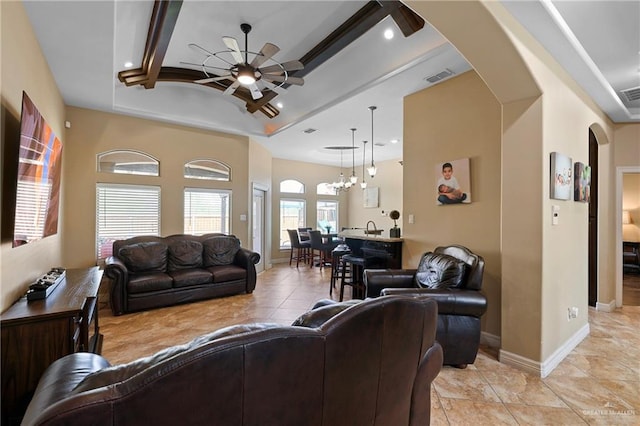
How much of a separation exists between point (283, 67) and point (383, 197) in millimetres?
6310

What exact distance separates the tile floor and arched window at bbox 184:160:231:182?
2494mm

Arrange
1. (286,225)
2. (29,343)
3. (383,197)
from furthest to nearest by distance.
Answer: (286,225)
(383,197)
(29,343)

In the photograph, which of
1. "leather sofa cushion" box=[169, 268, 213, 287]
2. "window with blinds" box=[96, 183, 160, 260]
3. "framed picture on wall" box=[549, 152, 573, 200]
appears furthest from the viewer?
"window with blinds" box=[96, 183, 160, 260]

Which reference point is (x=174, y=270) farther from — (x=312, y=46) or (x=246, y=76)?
(x=312, y=46)

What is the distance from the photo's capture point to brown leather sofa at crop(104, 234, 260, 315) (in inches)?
164

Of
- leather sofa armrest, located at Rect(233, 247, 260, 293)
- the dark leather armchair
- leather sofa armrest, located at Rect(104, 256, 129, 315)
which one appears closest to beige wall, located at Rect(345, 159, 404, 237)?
leather sofa armrest, located at Rect(233, 247, 260, 293)

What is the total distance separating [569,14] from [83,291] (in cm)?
455

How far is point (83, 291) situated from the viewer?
2461mm

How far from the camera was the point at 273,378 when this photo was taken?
92cm

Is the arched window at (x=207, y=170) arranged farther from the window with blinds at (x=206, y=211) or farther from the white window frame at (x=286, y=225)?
the white window frame at (x=286, y=225)

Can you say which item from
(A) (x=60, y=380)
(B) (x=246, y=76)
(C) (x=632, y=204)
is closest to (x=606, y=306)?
(C) (x=632, y=204)

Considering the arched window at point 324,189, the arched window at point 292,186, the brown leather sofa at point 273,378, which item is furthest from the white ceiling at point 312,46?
the arched window at point 324,189

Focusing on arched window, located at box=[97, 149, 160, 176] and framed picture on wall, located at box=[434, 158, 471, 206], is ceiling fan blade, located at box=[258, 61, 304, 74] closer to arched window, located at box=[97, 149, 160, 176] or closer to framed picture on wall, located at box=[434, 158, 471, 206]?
framed picture on wall, located at box=[434, 158, 471, 206]

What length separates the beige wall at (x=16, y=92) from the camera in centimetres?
195
